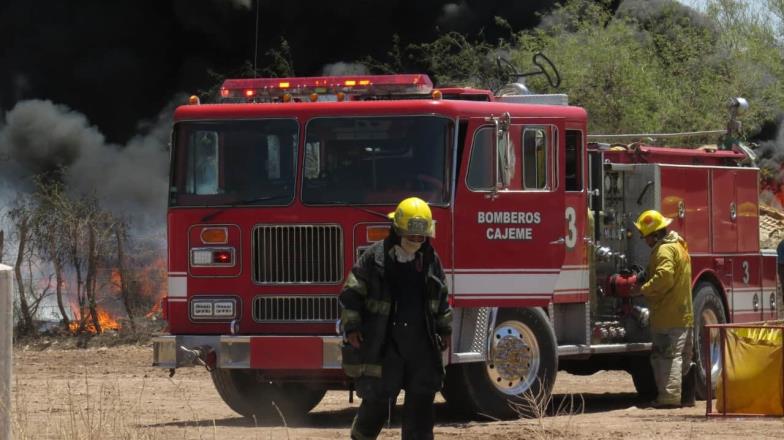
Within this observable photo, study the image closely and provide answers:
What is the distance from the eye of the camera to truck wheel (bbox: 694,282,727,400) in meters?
13.9

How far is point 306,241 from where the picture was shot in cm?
1147

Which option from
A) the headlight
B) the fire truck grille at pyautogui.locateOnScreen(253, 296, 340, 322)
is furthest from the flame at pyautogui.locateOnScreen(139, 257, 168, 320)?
the fire truck grille at pyautogui.locateOnScreen(253, 296, 340, 322)

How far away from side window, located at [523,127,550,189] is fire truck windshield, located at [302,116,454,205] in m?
0.77

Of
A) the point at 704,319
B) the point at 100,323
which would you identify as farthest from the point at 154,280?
the point at 704,319

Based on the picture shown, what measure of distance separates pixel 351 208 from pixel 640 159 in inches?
136

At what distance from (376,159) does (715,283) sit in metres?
4.37

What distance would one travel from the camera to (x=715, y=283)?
566 inches

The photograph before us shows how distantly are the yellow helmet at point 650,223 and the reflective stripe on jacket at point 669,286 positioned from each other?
0.12 meters

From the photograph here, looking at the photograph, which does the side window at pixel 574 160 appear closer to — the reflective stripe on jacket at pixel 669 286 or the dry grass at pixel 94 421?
the reflective stripe on jacket at pixel 669 286

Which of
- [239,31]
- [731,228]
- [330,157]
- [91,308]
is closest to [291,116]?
[330,157]

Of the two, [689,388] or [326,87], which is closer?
[326,87]

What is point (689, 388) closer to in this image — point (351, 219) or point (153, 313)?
point (351, 219)

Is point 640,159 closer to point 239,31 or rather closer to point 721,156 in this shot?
point 721,156

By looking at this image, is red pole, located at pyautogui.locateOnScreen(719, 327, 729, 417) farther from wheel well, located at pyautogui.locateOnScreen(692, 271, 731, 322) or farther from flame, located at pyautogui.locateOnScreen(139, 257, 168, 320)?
flame, located at pyautogui.locateOnScreen(139, 257, 168, 320)
